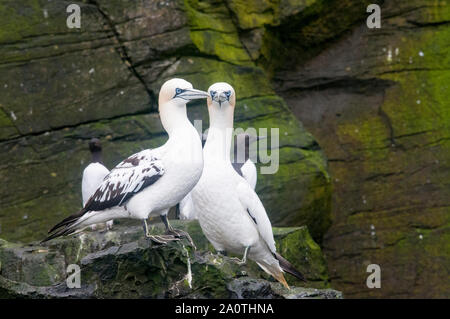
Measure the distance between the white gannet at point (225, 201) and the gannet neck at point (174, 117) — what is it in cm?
58

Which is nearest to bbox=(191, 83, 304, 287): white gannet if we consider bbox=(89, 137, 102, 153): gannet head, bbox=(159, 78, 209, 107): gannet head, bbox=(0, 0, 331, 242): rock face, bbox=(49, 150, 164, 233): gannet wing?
bbox=(159, 78, 209, 107): gannet head

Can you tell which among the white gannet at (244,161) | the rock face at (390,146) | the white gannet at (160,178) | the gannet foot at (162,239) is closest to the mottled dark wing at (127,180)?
the white gannet at (160,178)

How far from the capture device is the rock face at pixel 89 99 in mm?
10656

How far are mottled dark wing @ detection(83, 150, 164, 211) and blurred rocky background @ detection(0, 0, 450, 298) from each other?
3.26 metres

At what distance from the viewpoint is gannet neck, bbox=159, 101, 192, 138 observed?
7.07 meters

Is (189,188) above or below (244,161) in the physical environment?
below

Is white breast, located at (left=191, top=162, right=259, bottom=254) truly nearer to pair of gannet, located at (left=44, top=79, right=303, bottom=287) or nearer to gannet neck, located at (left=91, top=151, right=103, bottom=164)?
pair of gannet, located at (left=44, top=79, right=303, bottom=287)

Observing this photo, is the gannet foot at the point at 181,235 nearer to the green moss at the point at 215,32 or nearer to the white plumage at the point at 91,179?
the white plumage at the point at 91,179

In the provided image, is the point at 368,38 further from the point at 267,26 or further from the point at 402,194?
the point at 402,194

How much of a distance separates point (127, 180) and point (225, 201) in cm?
101

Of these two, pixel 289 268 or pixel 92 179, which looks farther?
pixel 92 179

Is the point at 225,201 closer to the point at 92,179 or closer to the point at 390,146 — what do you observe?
the point at 92,179

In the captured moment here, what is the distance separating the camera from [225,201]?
7.49 metres

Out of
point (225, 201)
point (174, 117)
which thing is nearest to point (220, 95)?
point (174, 117)
